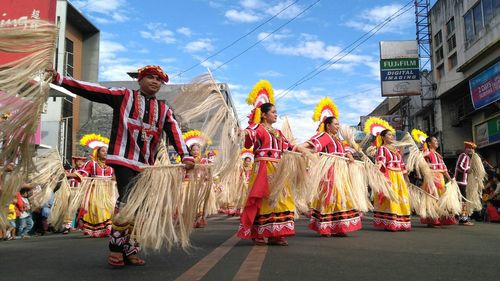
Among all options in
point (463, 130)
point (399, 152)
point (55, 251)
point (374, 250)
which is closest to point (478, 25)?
point (463, 130)

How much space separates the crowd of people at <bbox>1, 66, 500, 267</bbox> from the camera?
4633mm

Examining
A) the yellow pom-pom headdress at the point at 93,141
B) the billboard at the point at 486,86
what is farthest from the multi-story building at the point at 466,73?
the yellow pom-pom headdress at the point at 93,141

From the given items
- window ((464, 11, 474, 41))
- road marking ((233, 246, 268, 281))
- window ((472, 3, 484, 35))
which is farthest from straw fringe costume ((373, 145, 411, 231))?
window ((464, 11, 474, 41))

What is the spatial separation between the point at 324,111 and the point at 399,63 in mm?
22785

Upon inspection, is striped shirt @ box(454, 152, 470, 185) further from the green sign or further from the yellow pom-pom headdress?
the green sign

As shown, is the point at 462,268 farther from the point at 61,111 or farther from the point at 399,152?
the point at 61,111

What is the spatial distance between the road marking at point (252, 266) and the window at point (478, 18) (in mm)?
18627

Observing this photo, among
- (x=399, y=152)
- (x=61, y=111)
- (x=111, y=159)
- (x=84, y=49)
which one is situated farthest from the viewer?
(x=84, y=49)

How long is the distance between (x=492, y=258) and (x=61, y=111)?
22544mm

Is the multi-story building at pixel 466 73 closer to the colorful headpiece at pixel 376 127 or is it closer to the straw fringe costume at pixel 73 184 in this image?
the colorful headpiece at pixel 376 127

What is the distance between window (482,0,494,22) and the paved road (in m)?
15.7

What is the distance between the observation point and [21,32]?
379 cm

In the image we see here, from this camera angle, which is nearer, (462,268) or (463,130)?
(462,268)

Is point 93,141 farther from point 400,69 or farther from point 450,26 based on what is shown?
point 400,69
